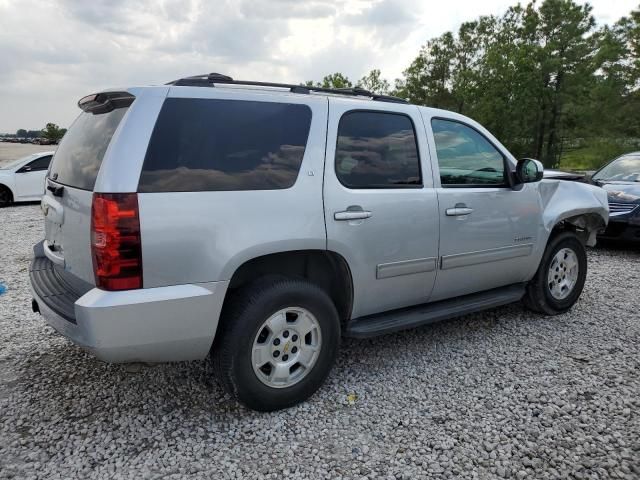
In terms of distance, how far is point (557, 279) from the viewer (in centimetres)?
465

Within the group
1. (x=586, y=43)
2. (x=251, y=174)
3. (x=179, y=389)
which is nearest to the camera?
(x=251, y=174)

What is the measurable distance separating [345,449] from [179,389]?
49.4 inches

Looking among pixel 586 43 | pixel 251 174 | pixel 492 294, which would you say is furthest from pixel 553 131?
pixel 251 174

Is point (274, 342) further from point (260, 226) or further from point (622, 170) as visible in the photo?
point (622, 170)

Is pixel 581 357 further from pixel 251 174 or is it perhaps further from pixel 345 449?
pixel 251 174

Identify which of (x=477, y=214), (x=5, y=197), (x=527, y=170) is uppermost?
(x=527, y=170)

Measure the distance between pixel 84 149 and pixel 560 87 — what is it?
1152 inches

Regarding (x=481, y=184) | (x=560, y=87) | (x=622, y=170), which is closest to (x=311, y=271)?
(x=481, y=184)

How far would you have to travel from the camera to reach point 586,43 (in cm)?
2653

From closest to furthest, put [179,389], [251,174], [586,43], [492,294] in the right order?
[251,174]
[179,389]
[492,294]
[586,43]

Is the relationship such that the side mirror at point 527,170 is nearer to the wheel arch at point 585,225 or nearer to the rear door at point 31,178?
the wheel arch at point 585,225

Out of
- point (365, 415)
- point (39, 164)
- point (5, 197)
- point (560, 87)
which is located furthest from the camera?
point (560, 87)

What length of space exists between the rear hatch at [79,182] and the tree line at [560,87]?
25.0 meters

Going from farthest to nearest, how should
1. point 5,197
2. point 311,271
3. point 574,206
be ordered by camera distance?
point 5,197
point 574,206
point 311,271
